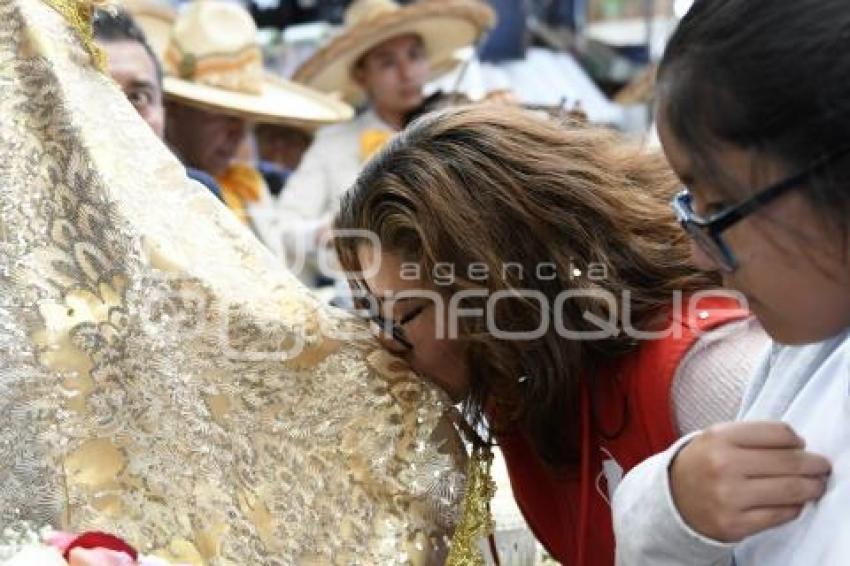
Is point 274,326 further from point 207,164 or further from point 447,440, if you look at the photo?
point 207,164

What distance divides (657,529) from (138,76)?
1.68 m

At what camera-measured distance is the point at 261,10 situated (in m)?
8.27

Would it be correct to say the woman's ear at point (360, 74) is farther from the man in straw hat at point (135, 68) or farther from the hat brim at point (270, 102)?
the man in straw hat at point (135, 68)

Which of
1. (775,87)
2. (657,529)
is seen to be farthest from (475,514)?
(775,87)

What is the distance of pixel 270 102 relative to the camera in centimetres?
407

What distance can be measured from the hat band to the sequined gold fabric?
7.23 ft

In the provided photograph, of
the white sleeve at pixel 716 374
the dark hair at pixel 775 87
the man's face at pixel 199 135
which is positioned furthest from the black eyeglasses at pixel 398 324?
the man's face at pixel 199 135

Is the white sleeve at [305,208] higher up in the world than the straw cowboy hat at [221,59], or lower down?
lower down

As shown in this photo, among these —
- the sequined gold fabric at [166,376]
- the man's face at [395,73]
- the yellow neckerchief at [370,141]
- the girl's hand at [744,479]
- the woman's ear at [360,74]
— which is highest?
the girl's hand at [744,479]

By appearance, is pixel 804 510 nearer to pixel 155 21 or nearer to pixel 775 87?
pixel 775 87

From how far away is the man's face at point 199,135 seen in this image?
3.51m

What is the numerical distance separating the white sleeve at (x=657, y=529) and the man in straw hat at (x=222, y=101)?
2313mm

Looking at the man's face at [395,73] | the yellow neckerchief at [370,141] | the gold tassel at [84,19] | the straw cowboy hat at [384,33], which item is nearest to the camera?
the gold tassel at [84,19]

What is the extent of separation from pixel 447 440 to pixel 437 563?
13cm
